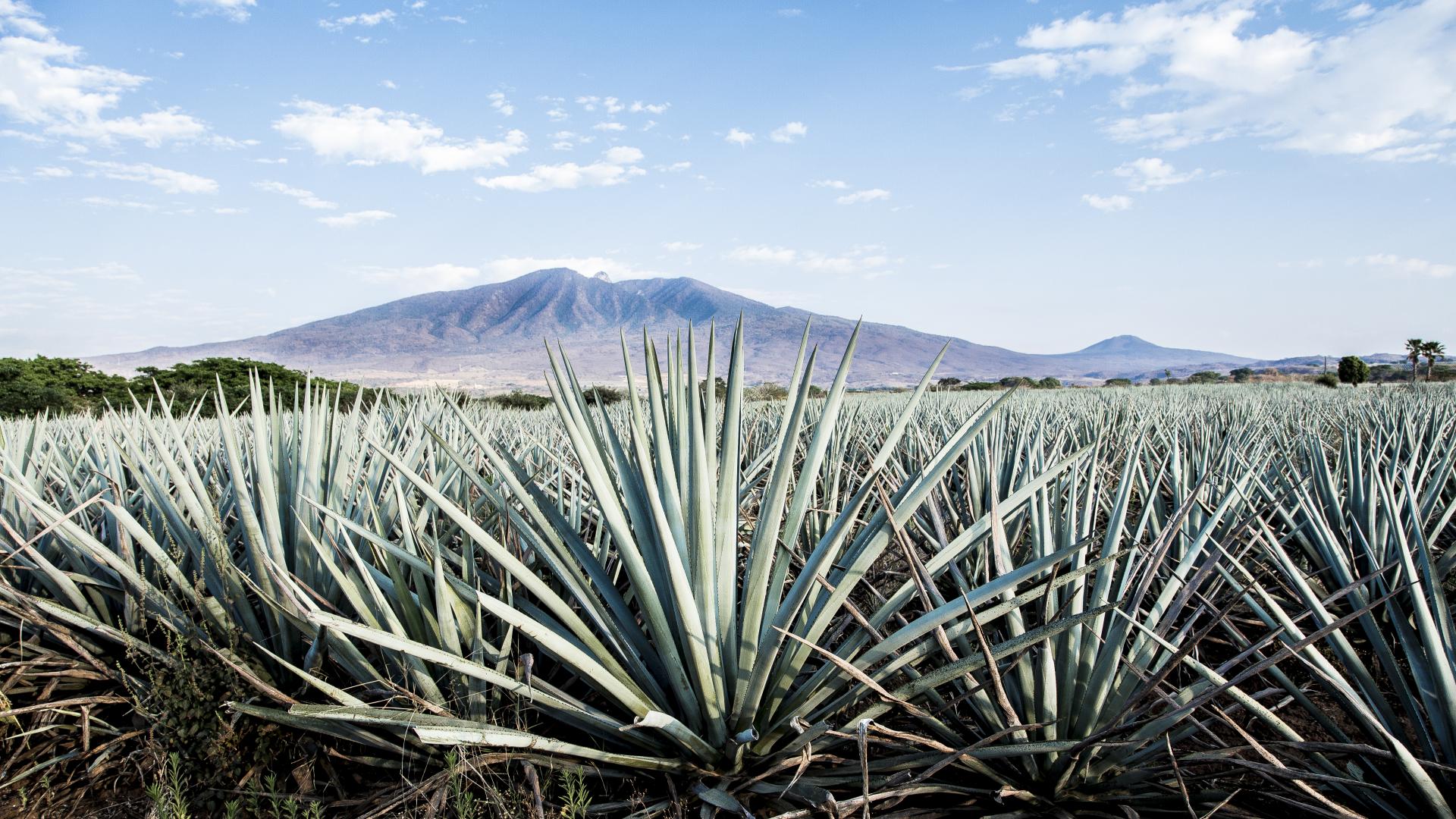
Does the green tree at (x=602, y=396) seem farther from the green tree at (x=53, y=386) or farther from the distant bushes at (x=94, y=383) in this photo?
the green tree at (x=53, y=386)

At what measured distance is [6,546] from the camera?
231 cm

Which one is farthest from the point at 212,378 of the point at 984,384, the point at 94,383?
the point at 984,384

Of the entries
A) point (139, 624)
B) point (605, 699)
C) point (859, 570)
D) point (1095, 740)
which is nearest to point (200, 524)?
point (139, 624)

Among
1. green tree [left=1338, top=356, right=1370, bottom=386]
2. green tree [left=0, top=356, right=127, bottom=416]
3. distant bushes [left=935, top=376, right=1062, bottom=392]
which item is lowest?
green tree [left=0, top=356, right=127, bottom=416]

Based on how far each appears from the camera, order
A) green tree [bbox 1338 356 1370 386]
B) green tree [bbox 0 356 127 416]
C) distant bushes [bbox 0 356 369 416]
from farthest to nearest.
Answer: green tree [bbox 1338 356 1370 386], distant bushes [bbox 0 356 369 416], green tree [bbox 0 356 127 416]

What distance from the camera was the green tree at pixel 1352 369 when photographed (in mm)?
40562

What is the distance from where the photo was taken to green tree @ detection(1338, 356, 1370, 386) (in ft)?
133

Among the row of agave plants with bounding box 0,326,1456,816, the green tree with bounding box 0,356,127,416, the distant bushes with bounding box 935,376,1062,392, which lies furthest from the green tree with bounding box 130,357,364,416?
the row of agave plants with bounding box 0,326,1456,816

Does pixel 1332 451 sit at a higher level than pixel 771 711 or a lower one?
higher

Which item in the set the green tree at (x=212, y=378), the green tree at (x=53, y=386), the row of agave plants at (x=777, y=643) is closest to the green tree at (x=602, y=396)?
the row of agave plants at (x=777, y=643)

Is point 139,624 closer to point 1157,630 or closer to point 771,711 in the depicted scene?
point 771,711

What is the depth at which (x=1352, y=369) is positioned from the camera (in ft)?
134

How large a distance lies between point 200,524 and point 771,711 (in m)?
1.60

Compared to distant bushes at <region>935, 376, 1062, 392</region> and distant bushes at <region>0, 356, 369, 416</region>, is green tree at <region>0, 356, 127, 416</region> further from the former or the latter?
distant bushes at <region>935, 376, 1062, 392</region>
